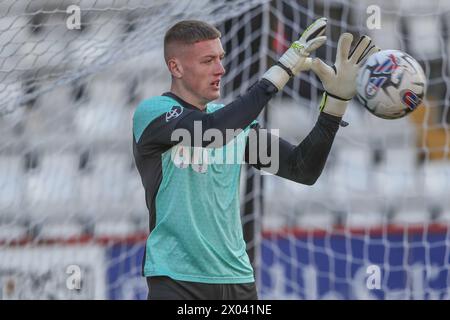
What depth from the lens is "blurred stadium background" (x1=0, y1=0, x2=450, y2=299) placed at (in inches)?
218

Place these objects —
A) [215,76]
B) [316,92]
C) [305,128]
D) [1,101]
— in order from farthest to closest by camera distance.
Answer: [305,128]
[316,92]
[1,101]
[215,76]

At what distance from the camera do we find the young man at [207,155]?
3.74m

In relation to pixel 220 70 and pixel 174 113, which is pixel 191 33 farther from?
pixel 174 113

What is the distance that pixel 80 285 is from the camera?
6.20m

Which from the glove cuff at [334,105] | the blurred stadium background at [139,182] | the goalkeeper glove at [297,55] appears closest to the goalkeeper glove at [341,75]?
the glove cuff at [334,105]

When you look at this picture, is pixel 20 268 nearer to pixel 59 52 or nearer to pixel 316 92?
pixel 59 52

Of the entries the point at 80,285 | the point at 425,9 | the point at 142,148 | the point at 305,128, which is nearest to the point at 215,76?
the point at 142,148

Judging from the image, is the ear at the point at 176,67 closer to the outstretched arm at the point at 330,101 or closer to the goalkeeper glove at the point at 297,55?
the goalkeeper glove at the point at 297,55

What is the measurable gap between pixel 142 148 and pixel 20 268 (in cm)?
251

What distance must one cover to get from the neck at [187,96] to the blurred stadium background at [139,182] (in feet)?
4.31

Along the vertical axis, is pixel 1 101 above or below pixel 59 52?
below

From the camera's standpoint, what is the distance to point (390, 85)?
387 centimetres
